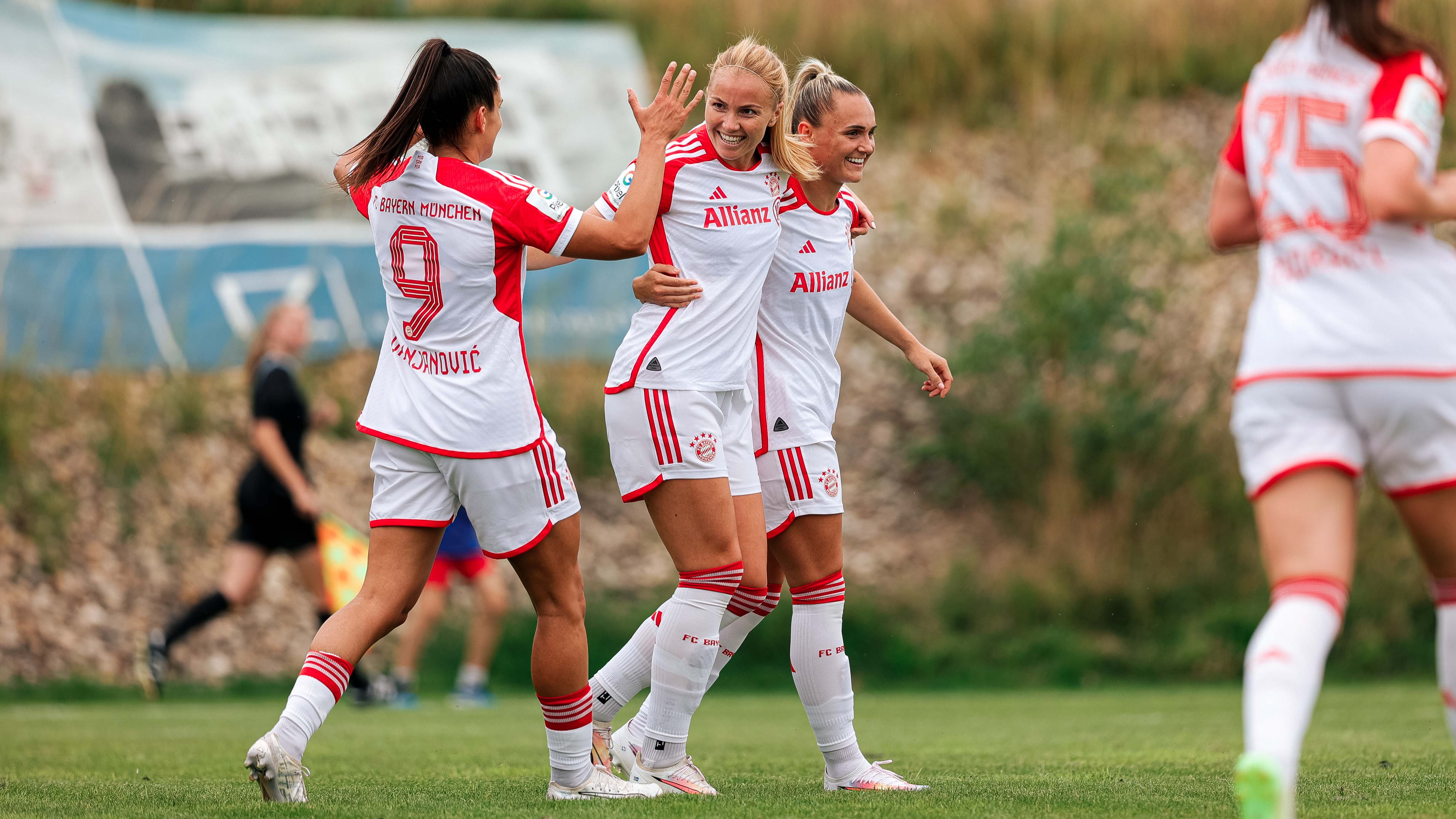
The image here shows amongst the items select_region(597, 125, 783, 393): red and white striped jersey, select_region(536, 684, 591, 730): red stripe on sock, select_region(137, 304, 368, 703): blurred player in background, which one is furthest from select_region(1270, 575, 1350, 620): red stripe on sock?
select_region(137, 304, 368, 703): blurred player in background

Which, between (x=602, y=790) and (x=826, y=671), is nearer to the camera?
(x=602, y=790)

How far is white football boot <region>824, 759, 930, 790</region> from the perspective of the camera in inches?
198

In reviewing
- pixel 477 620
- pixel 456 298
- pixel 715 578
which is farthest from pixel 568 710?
pixel 477 620

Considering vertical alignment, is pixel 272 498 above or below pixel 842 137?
below

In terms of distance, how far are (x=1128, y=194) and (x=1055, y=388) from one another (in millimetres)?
2421

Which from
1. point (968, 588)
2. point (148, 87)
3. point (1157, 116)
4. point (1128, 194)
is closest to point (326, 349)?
point (148, 87)

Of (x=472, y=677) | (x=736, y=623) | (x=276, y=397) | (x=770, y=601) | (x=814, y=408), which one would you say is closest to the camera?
(x=814, y=408)

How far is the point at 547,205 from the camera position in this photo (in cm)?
439

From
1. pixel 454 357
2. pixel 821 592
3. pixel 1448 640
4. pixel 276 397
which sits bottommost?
pixel 276 397

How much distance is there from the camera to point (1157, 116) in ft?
65.7

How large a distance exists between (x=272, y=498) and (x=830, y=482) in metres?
6.20

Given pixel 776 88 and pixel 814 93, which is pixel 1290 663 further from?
pixel 814 93

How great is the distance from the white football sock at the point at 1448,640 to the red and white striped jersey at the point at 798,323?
6.85ft

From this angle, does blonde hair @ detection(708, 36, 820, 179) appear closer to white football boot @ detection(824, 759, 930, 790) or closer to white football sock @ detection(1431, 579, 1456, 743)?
white football boot @ detection(824, 759, 930, 790)
